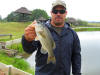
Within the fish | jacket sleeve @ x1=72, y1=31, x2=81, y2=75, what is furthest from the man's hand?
jacket sleeve @ x1=72, y1=31, x2=81, y2=75

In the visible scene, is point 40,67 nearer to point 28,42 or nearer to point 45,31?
point 28,42

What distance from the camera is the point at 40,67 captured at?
258cm

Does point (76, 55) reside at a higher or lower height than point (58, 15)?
lower

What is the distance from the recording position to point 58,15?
103 inches

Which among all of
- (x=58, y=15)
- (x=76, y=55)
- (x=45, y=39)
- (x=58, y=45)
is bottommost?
(x=76, y=55)

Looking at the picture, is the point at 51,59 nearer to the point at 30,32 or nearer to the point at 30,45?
the point at 30,45

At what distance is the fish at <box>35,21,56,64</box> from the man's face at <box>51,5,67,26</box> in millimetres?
423

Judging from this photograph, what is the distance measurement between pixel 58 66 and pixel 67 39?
0.43 meters

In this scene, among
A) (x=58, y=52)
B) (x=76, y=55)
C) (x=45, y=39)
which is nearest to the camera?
(x=45, y=39)

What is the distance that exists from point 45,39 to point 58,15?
22.6 inches

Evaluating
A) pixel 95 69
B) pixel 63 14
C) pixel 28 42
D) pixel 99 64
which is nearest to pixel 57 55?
pixel 28 42

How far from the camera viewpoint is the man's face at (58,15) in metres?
2.61

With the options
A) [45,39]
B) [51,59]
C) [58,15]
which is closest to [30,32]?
[45,39]

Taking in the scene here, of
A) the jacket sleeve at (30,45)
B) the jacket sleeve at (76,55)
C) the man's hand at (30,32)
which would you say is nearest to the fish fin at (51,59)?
the jacket sleeve at (30,45)
